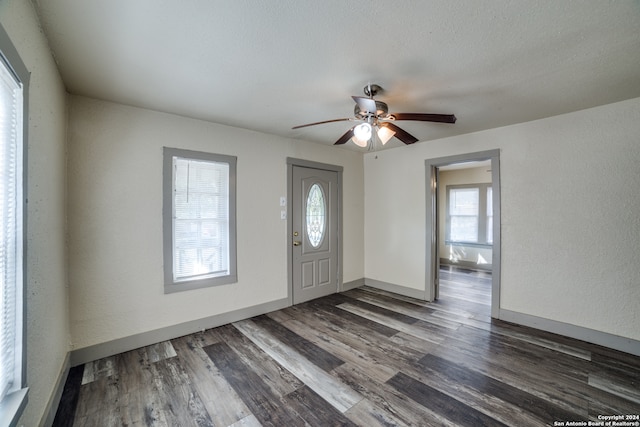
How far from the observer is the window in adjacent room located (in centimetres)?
643

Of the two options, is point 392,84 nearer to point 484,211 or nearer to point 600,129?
point 600,129

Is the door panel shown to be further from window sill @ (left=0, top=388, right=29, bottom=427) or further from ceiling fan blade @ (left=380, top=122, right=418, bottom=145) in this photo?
window sill @ (left=0, top=388, right=29, bottom=427)

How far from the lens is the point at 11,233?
1309mm

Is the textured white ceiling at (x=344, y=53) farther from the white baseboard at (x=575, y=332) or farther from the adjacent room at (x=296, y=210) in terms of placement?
the white baseboard at (x=575, y=332)

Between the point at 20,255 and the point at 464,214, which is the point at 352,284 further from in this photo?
the point at 20,255

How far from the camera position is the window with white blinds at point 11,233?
121cm

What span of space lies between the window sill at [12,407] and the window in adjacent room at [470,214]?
739cm

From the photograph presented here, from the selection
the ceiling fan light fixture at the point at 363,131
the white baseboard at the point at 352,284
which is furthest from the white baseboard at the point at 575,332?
the ceiling fan light fixture at the point at 363,131

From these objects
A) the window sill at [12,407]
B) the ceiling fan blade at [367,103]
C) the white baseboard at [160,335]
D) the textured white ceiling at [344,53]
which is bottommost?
the white baseboard at [160,335]

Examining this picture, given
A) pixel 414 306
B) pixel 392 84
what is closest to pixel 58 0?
pixel 392 84

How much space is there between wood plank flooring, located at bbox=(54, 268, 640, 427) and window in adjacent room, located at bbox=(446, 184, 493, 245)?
364 centimetres

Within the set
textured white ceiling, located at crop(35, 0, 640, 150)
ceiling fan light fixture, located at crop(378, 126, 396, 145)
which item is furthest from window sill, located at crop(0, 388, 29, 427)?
ceiling fan light fixture, located at crop(378, 126, 396, 145)

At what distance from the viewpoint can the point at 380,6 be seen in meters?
1.46

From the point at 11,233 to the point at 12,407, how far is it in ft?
2.59
